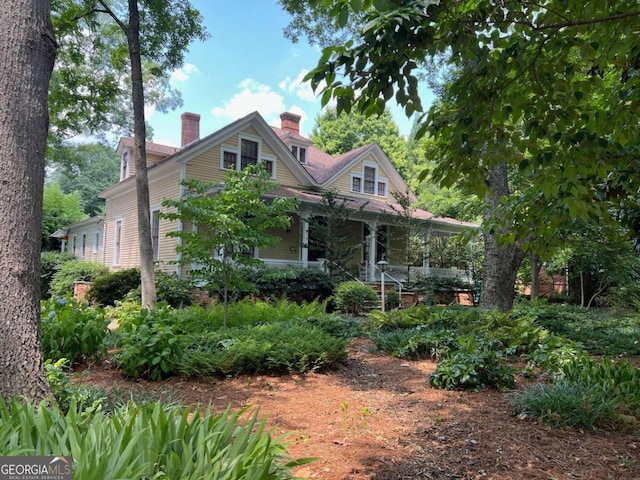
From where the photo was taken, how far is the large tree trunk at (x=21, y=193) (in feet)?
8.66

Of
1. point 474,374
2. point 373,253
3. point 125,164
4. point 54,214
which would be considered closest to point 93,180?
point 54,214

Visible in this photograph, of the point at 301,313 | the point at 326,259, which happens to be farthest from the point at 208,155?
the point at 301,313

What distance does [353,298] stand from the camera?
40.1 feet

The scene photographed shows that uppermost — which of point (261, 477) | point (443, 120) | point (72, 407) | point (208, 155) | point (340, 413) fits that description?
point (208, 155)

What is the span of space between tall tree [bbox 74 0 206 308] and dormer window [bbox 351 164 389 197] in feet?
37.7

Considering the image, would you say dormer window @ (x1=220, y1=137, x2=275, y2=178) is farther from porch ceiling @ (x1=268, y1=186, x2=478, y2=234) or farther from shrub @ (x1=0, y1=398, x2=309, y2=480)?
shrub @ (x1=0, y1=398, x2=309, y2=480)

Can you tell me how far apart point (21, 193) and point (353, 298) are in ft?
33.2

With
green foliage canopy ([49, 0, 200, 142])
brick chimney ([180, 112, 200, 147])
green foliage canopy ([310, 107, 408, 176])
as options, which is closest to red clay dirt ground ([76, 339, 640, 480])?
green foliage canopy ([49, 0, 200, 142])

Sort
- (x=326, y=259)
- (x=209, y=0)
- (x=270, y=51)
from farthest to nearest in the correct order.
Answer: (x=326, y=259), (x=270, y=51), (x=209, y=0)

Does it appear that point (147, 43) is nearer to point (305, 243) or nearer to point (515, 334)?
point (305, 243)

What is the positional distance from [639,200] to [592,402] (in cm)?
183

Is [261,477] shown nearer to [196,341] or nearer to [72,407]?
[72,407]

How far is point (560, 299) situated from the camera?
58.9 feet

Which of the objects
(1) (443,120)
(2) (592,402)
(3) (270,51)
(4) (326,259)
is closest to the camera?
(1) (443,120)
